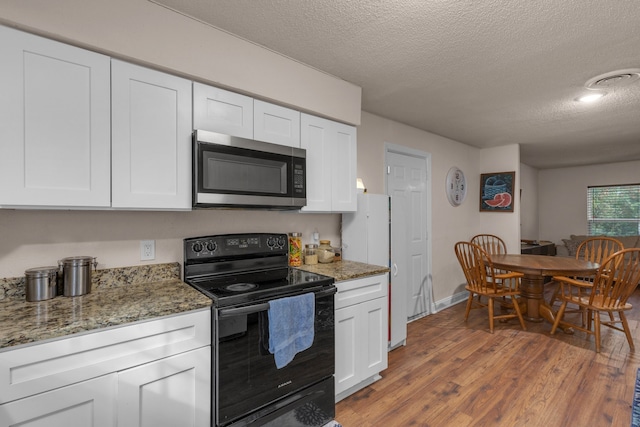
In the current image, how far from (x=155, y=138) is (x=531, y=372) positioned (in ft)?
10.7

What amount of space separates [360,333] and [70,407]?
1.63 meters

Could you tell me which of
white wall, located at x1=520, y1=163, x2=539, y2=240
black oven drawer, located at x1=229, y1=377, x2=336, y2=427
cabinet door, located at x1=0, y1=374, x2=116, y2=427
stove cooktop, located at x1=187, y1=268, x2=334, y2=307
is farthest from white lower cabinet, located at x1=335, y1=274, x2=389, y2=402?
white wall, located at x1=520, y1=163, x2=539, y2=240

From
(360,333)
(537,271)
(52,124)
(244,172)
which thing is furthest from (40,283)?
(537,271)

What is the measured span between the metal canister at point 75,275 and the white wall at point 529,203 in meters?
7.16

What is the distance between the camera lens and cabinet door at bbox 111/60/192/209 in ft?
5.06

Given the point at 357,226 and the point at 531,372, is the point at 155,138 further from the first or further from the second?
the point at 531,372

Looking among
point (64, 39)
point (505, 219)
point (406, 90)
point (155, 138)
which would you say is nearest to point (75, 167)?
point (155, 138)

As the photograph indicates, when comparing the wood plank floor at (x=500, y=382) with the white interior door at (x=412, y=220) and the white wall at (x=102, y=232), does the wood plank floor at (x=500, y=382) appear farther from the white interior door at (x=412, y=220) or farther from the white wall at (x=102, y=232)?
the white wall at (x=102, y=232)

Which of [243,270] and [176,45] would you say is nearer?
[176,45]

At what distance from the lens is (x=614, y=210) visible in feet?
20.4

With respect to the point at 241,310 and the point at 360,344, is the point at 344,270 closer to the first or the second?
the point at 360,344

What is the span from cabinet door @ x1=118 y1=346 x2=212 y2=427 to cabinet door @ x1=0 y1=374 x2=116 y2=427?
41 mm

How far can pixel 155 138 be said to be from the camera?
164 cm

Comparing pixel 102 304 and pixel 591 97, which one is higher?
pixel 591 97
